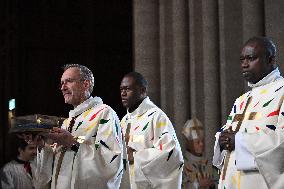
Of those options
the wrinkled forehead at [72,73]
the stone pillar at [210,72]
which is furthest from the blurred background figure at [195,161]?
the wrinkled forehead at [72,73]

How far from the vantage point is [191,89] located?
7.95 metres

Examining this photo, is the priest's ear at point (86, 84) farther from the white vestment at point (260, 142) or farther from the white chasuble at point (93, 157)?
the white vestment at point (260, 142)

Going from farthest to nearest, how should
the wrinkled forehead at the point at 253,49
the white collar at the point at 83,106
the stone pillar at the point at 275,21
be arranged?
the stone pillar at the point at 275,21 → the white collar at the point at 83,106 → the wrinkled forehead at the point at 253,49

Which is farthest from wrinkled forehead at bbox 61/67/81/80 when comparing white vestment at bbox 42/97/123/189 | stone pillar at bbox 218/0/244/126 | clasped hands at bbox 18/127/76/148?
stone pillar at bbox 218/0/244/126

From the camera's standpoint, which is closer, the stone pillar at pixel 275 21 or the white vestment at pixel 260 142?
the white vestment at pixel 260 142

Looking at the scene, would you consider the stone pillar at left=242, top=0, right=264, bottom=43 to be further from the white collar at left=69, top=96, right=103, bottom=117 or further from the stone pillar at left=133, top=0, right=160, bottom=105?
the white collar at left=69, top=96, right=103, bottom=117

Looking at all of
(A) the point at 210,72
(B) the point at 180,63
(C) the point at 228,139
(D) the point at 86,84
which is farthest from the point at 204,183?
(C) the point at 228,139

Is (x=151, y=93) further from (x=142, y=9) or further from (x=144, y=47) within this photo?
(x=142, y=9)

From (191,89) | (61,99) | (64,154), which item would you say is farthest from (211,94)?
(64,154)

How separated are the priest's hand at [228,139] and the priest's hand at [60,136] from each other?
45.2 inches

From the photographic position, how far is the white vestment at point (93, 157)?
4.62m

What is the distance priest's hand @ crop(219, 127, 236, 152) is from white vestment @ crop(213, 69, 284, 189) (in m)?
0.04

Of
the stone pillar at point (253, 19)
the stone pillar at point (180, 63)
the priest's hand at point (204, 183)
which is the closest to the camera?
the priest's hand at point (204, 183)

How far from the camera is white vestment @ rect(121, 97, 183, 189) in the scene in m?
5.66
